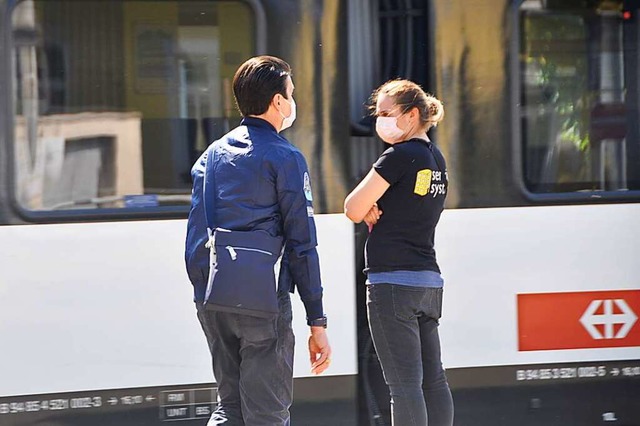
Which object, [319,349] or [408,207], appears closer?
[319,349]

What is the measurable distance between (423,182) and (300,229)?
2.30 ft

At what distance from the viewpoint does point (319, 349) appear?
10.8 feet

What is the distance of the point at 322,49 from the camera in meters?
4.35

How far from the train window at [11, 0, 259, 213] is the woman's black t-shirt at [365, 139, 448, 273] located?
3.03 feet

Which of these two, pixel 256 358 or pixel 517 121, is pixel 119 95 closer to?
pixel 256 358

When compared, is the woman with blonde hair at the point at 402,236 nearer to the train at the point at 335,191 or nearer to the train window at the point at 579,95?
the train at the point at 335,191

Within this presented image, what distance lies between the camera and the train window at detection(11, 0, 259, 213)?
4.12 metres

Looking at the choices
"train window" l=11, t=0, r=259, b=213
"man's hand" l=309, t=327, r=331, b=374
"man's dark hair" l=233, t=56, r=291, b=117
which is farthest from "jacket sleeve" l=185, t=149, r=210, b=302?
"train window" l=11, t=0, r=259, b=213

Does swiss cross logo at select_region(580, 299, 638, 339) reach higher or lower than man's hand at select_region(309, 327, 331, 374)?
lower

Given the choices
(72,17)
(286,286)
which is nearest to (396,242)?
(286,286)

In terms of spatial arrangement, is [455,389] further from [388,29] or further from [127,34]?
[127,34]

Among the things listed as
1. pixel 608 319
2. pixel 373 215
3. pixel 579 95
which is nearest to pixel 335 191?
pixel 373 215

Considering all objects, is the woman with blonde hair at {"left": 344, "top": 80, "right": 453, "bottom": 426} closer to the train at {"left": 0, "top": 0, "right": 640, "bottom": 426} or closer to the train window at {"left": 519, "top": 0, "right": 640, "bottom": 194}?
the train at {"left": 0, "top": 0, "right": 640, "bottom": 426}

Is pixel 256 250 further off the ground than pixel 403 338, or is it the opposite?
pixel 256 250
